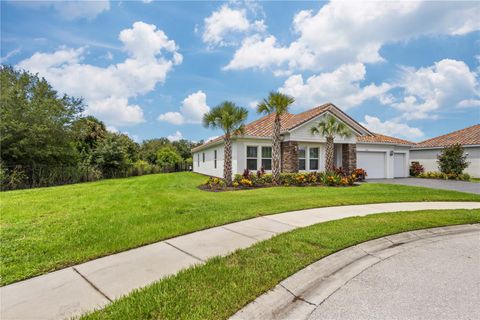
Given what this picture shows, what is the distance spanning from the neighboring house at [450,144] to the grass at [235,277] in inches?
853

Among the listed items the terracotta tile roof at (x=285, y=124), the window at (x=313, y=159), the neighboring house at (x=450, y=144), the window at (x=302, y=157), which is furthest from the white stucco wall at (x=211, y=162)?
the neighboring house at (x=450, y=144)

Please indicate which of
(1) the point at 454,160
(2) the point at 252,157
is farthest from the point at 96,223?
(1) the point at 454,160

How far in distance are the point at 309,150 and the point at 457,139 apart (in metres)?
16.0

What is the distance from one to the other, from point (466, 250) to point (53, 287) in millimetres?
6587

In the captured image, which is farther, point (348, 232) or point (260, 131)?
point (260, 131)

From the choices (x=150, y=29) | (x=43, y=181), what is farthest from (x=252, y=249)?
(x=43, y=181)

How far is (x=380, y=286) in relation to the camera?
3.11 metres

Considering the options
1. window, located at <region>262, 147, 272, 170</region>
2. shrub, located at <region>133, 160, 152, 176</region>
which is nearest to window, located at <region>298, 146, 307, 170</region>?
window, located at <region>262, 147, 272, 170</region>

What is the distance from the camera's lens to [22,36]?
9320mm

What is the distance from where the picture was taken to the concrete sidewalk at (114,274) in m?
2.59

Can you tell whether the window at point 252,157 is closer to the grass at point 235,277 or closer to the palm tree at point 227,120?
the palm tree at point 227,120

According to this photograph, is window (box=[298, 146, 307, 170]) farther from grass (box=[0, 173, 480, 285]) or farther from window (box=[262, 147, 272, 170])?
grass (box=[0, 173, 480, 285])

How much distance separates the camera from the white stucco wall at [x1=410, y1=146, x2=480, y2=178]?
2019cm

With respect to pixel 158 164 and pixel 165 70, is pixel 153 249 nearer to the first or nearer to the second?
pixel 165 70
